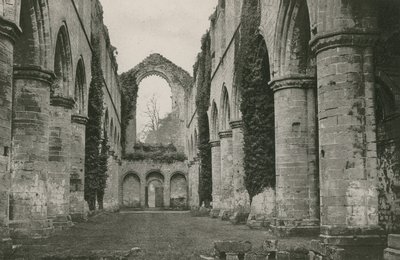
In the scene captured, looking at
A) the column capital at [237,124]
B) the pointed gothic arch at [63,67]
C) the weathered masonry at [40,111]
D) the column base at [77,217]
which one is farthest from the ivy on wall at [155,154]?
the pointed gothic arch at [63,67]

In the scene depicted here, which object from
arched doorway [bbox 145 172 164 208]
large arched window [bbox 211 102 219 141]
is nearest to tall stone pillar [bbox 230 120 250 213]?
large arched window [bbox 211 102 219 141]

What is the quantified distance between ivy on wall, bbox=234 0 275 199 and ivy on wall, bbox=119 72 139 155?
959 inches

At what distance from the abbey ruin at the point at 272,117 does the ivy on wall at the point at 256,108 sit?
0.13ft

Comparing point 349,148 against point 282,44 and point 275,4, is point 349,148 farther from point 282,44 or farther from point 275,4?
point 275,4

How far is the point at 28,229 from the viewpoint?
11.9m

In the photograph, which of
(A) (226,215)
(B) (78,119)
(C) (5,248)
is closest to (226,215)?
(A) (226,215)

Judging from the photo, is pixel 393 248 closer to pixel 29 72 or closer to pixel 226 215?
pixel 29 72

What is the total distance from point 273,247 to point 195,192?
26190 millimetres

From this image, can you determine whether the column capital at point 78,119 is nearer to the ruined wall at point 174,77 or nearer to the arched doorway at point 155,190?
the arched doorway at point 155,190

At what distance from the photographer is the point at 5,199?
9.09m

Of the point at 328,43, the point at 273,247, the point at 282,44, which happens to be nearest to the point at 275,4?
the point at 282,44

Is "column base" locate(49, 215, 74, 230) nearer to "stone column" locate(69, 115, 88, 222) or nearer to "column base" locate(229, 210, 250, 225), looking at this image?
"stone column" locate(69, 115, 88, 222)

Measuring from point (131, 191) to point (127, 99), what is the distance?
713cm

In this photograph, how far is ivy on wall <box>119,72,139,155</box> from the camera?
4018cm
